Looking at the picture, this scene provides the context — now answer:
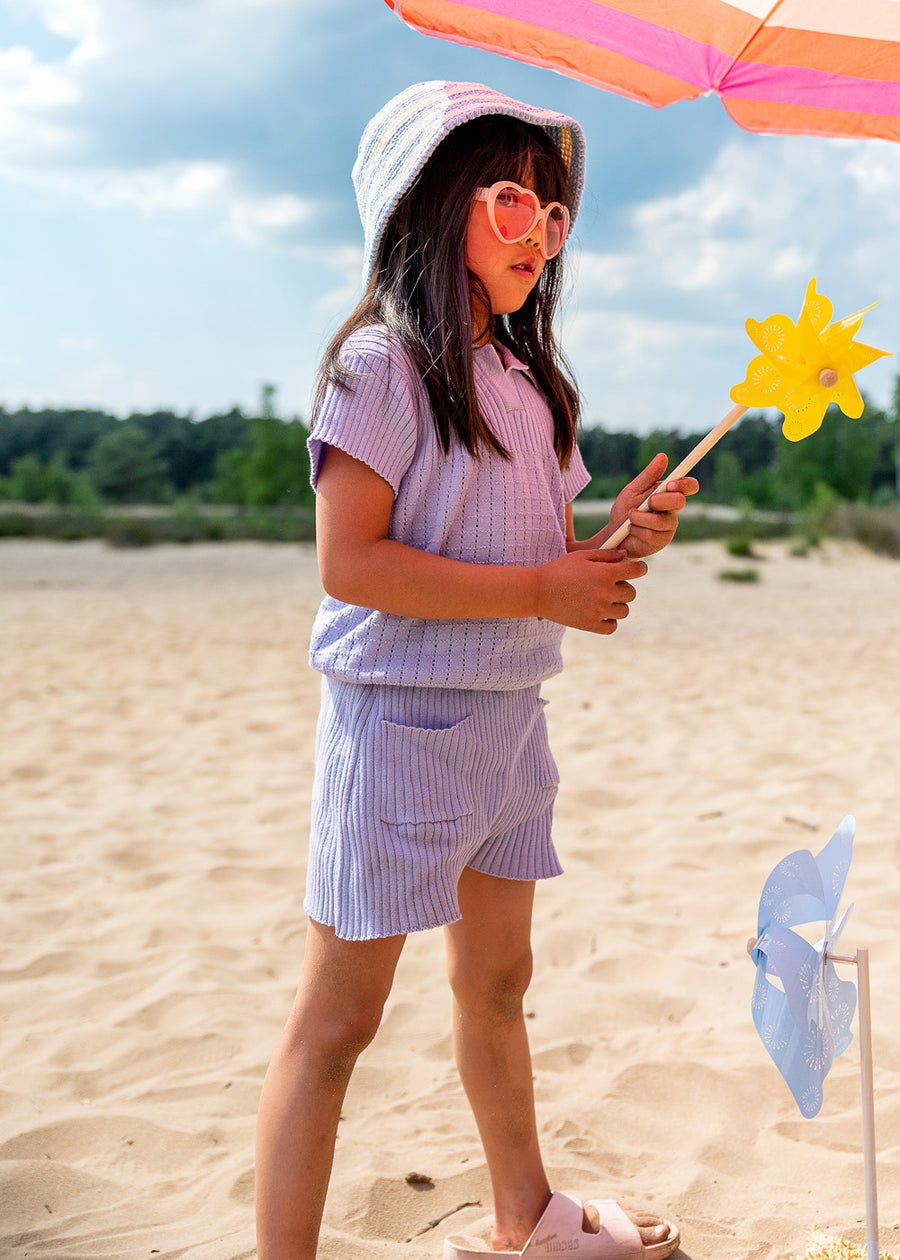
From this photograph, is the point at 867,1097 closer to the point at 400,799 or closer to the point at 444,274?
the point at 400,799

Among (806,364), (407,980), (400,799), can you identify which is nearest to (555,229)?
(806,364)

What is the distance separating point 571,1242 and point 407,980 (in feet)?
3.28

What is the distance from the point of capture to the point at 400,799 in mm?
1223

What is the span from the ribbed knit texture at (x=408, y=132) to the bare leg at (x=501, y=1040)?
835 mm

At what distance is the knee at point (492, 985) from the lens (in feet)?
4.72

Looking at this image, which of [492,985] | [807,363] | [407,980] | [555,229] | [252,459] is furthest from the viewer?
[252,459]

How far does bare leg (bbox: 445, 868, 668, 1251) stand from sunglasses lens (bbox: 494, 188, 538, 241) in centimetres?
81

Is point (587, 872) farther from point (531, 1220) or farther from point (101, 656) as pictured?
point (101, 656)

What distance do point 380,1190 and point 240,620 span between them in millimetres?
7386

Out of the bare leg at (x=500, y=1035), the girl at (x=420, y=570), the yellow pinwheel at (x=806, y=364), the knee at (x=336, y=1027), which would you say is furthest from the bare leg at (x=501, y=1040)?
the yellow pinwheel at (x=806, y=364)

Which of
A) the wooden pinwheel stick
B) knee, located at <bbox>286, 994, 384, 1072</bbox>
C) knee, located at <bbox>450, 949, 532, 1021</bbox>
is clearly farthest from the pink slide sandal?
the wooden pinwheel stick

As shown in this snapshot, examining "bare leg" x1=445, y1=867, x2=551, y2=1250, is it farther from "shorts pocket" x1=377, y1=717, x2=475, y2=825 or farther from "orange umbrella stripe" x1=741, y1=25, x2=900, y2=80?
"orange umbrella stripe" x1=741, y1=25, x2=900, y2=80

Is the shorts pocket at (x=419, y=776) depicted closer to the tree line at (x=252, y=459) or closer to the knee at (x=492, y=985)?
the knee at (x=492, y=985)

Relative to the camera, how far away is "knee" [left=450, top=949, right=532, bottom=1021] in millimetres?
1439
